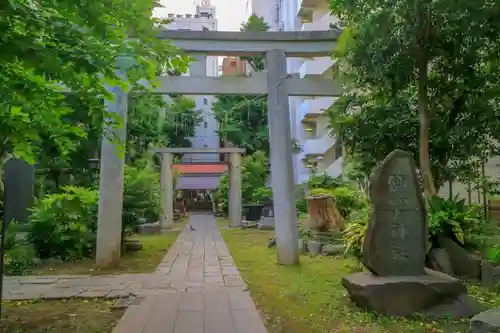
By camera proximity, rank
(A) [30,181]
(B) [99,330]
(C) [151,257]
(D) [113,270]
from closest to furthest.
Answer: (B) [99,330] < (D) [113,270] < (C) [151,257] < (A) [30,181]

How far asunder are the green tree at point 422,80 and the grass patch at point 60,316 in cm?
489

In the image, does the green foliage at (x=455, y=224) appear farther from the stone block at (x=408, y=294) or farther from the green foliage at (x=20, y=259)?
the green foliage at (x=20, y=259)

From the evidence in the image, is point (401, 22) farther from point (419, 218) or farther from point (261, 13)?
point (261, 13)

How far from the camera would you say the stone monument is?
183 inches

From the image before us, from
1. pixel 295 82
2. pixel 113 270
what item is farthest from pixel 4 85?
pixel 295 82

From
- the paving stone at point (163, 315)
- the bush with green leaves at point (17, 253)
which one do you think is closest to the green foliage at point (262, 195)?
the bush with green leaves at point (17, 253)

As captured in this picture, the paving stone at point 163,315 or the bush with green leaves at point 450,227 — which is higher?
the bush with green leaves at point 450,227

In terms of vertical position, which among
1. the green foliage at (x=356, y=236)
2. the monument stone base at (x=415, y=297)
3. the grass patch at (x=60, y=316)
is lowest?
the grass patch at (x=60, y=316)

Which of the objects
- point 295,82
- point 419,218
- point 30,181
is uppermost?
point 295,82

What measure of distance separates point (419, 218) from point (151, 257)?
5828 mm

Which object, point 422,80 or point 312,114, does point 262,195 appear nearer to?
point 312,114

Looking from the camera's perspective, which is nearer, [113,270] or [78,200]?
[113,270]

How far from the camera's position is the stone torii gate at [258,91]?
809 cm

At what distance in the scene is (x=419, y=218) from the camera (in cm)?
522
